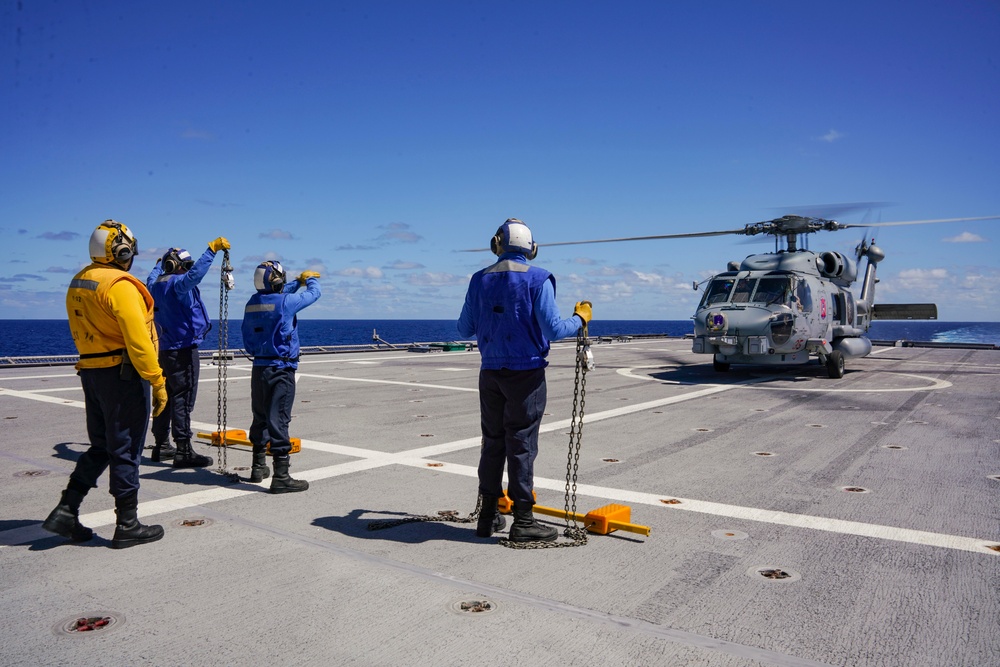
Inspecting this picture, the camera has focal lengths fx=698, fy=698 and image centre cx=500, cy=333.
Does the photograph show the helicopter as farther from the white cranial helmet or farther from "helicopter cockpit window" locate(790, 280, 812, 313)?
the white cranial helmet

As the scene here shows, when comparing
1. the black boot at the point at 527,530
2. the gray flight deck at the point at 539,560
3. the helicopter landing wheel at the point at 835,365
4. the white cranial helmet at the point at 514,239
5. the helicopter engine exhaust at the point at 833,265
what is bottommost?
the gray flight deck at the point at 539,560

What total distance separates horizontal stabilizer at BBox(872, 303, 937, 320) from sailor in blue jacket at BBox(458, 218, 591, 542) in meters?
23.8

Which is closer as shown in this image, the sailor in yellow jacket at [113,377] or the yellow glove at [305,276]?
the sailor in yellow jacket at [113,377]

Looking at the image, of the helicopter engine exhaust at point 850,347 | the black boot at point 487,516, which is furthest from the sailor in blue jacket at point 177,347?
the helicopter engine exhaust at point 850,347

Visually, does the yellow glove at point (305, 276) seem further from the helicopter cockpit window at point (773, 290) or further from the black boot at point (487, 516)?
the helicopter cockpit window at point (773, 290)

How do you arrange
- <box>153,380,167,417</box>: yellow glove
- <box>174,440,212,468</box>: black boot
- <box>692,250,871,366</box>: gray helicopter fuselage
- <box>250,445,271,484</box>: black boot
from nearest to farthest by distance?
<box>153,380,167,417</box>: yellow glove
<box>250,445,271,484</box>: black boot
<box>174,440,212,468</box>: black boot
<box>692,250,871,366</box>: gray helicopter fuselage

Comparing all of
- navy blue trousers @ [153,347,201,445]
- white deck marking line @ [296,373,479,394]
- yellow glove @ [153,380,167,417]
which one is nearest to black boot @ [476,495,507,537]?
yellow glove @ [153,380,167,417]

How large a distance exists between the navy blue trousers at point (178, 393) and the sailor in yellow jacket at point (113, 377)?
2486 millimetres

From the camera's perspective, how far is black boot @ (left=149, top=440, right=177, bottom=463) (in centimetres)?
713

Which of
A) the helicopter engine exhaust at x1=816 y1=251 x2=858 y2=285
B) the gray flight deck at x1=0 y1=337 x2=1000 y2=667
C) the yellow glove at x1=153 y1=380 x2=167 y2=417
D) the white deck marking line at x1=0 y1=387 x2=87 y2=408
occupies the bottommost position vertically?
the gray flight deck at x1=0 y1=337 x2=1000 y2=667

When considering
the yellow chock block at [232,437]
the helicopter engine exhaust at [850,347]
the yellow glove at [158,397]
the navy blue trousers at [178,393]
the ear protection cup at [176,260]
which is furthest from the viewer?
the helicopter engine exhaust at [850,347]

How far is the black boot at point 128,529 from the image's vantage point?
172 inches

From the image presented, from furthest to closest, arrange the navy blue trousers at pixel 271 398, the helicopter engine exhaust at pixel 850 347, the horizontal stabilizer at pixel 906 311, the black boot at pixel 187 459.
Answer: the horizontal stabilizer at pixel 906 311, the helicopter engine exhaust at pixel 850 347, the black boot at pixel 187 459, the navy blue trousers at pixel 271 398

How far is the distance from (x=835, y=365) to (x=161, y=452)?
14776 mm
